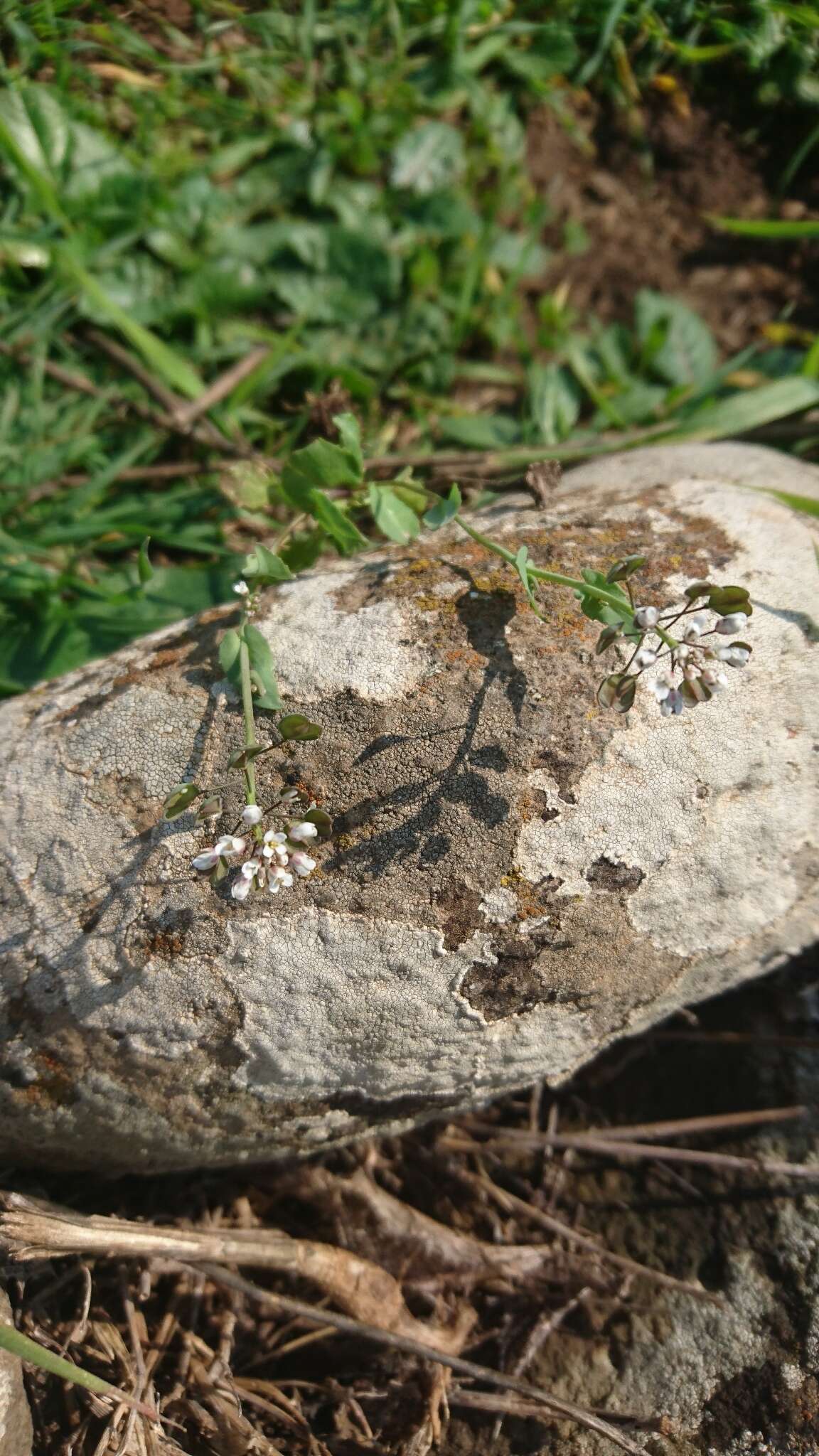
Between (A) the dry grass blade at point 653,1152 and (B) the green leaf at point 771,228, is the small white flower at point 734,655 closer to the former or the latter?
(A) the dry grass blade at point 653,1152

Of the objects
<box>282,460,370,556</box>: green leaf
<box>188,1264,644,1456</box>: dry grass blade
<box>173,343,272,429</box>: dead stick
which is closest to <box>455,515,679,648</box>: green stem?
<box>282,460,370,556</box>: green leaf

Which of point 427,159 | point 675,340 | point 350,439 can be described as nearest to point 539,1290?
point 350,439

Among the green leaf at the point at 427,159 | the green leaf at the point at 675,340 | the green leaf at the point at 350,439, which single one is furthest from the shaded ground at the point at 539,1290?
the green leaf at the point at 427,159

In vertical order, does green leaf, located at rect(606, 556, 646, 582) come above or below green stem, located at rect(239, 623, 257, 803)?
above

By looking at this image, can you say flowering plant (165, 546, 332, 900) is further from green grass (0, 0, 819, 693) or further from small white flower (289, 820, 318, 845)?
green grass (0, 0, 819, 693)

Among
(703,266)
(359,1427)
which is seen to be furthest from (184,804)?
(703,266)
